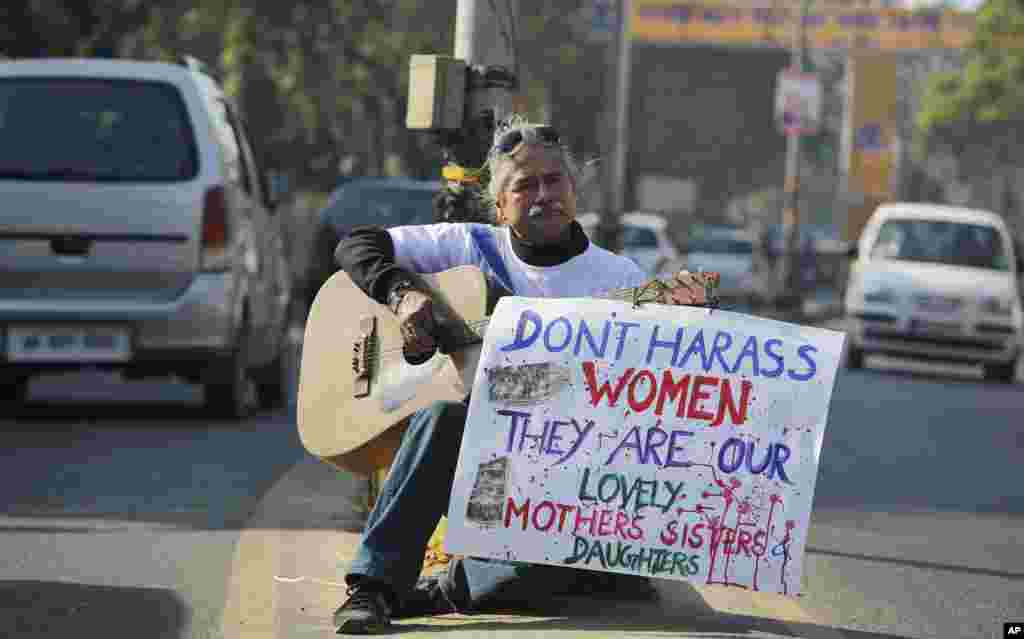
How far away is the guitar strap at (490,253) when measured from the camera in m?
6.25

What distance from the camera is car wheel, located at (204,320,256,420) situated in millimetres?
12586

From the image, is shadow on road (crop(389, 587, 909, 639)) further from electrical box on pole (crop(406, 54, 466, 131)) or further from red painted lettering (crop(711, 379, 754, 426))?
electrical box on pole (crop(406, 54, 466, 131))

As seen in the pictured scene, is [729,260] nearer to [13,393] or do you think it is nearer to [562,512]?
[13,393]

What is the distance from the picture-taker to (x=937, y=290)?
2275cm

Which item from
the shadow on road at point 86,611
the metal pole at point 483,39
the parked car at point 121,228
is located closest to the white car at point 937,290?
the parked car at point 121,228

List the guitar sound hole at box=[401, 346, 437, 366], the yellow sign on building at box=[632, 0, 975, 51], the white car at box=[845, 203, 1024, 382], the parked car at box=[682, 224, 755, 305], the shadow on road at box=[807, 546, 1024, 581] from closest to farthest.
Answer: the guitar sound hole at box=[401, 346, 437, 366] → the shadow on road at box=[807, 546, 1024, 581] → the white car at box=[845, 203, 1024, 382] → the parked car at box=[682, 224, 755, 305] → the yellow sign on building at box=[632, 0, 975, 51]

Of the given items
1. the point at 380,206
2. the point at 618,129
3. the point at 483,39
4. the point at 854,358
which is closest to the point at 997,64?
the point at 618,129

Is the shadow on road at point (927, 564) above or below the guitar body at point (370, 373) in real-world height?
below

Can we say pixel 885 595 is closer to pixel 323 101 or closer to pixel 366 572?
pixel 366 572

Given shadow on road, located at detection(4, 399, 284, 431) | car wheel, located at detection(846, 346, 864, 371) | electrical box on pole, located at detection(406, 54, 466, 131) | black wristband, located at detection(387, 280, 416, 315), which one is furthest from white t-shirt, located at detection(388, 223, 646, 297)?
car wheel, located at detection(846, 346, 864, 371)

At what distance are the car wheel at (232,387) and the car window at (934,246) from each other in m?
11.7

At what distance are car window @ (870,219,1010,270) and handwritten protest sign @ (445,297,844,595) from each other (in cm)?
1782

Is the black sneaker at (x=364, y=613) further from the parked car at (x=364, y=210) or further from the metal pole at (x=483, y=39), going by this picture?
the parked car at (x=364, y=210)

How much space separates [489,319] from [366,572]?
707 mm
